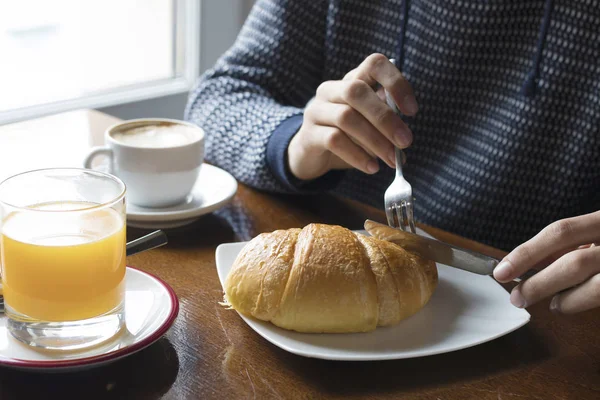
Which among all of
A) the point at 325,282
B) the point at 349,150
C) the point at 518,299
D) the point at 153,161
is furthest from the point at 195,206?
the point at 518,299

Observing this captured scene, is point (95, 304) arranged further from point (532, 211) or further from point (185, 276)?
point (532, 211)

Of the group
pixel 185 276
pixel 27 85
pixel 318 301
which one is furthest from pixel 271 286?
pixel 27 85

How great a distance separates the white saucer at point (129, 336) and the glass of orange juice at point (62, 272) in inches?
0.4

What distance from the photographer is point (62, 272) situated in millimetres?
575

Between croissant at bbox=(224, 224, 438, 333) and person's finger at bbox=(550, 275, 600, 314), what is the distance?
0.13 m

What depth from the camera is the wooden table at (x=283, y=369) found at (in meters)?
0.58

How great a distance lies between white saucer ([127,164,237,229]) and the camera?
88cm

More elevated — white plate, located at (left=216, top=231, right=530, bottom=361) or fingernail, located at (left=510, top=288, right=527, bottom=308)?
fingernail, located at (left=510, top=288, right=527, bottom=308)

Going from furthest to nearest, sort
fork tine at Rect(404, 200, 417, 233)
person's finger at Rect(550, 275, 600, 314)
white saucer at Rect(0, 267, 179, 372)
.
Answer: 1. fork tine at Rect(404, 200, 417, 233)
2. person's finger at Rect(550, 275, 600, 314)
3. white saucer at Rect(0, 267, 179, 372)

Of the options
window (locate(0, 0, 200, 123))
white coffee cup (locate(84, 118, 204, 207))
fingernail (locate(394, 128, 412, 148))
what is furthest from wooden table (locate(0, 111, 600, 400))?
window (locate(0, 0, 200, 123))

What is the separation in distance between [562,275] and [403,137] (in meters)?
0.25

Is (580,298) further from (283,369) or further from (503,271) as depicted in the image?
(283,369)

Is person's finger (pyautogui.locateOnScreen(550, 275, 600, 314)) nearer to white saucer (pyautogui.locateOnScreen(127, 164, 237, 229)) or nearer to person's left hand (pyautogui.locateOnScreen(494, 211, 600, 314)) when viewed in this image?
person's left hand (pyautogui.locateOnScreen(494, 211, 600, 314))

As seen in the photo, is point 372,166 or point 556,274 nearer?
point 556,274
